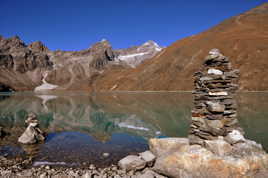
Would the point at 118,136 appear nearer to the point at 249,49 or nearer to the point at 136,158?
the point at 136,158

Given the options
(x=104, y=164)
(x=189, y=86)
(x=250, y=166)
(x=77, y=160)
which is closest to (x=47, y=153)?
(x=77, y=160)

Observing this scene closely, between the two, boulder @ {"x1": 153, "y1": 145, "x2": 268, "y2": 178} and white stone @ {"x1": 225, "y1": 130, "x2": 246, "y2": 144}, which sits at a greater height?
white stone @ {"x1": 225, "y1": 130, "x2": 246, "y2": 144}

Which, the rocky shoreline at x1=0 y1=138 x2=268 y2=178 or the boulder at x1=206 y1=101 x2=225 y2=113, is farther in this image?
the boulder at x1=206 y1=101 x2=225 y2=113

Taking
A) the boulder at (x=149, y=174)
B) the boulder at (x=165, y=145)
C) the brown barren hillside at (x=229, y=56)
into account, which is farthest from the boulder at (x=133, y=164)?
the brown barren hillside at (x=229, y=56)

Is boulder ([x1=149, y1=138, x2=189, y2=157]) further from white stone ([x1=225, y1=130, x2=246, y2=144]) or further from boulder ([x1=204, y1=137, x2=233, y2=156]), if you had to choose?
white stone ([x1=225, y1=130, x2=246, y2=144])

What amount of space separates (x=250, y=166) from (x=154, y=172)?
452 cm

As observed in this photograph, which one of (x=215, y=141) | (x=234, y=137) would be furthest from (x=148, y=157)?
(x=234, y=137)

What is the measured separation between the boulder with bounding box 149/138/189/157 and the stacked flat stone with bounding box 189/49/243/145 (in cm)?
94

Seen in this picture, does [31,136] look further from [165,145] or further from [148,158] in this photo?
[165,145]

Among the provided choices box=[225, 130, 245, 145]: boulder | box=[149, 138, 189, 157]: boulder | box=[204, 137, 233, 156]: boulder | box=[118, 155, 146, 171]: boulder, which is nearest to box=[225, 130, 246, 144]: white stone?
box=[225, 130, 245, 145]: boulder

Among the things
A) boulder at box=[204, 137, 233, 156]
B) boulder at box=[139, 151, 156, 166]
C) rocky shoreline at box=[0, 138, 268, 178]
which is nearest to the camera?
rocky shoreline at box=[0, 138, 268, 178]

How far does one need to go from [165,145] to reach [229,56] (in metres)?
105

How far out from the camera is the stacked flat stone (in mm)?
9766

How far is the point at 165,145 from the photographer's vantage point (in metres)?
11.6
